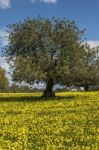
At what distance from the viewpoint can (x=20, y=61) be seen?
6175cm

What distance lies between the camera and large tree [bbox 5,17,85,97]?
201 ft

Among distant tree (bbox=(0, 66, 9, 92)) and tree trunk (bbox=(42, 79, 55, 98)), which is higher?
distant tree (bbox=(0, 66, 9, 92))

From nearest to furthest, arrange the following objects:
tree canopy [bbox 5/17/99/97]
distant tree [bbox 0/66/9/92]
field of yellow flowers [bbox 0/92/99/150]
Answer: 1. field of yellow flowers [bbox 0/92/99/150]
2. tree canopy [bbox 5/17/99/97]
3. distant tree [bbox 0/66/9/92]

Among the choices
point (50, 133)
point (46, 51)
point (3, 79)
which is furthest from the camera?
point (3, 79)

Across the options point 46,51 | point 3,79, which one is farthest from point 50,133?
point 3,79

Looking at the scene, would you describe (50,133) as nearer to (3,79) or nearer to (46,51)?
(46,51)

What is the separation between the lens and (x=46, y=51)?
6266 centimetres

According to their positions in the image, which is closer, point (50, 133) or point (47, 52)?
point (50, 133)

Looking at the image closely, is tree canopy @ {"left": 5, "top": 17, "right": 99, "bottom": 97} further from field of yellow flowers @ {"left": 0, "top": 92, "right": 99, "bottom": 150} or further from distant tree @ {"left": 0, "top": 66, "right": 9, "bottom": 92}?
distant tree @ {"left": 0, "top": 66, "right": 9, "bottom": 92}

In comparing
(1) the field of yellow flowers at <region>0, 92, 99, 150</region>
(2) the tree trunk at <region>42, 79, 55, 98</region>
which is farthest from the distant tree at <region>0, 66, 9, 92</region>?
(1) the field of yellow flowers at <region>0, 92, 99, 150</region>

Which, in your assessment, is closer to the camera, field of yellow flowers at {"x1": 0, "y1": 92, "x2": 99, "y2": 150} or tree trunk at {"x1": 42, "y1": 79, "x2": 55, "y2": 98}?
field of yellow flowers at {"x1": 0, "y1": 92, "x2": 99, "y2": 150}

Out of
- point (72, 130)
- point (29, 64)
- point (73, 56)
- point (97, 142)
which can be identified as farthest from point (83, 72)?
point (97, 142)

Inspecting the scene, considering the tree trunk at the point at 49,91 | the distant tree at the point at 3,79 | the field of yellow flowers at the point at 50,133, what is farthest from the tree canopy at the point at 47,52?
the distant tree at the point at 3,79

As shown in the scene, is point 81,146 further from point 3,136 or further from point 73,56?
point 73,56
